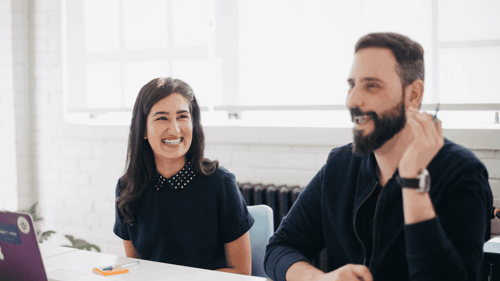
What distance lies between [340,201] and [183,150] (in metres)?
0.67

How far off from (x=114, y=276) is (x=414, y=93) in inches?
36.8

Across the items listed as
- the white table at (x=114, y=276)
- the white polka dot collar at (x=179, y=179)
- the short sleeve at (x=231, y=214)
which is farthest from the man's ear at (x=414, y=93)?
the white polka dot collar at (x=179, y=179)

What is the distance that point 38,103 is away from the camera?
3.39 meters

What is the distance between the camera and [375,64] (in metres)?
1.10

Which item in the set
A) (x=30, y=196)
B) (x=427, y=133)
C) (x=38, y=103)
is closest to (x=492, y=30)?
(x=427, y=133)

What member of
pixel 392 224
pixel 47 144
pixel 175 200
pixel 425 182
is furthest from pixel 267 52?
pixel 47 144

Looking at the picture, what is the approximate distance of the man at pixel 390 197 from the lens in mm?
962

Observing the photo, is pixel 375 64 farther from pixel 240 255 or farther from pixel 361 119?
pixel 240 255

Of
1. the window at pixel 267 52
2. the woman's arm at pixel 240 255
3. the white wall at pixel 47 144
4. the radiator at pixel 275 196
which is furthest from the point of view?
the white wall at pixel 47 144

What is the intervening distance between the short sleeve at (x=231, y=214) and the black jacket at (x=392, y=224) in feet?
0.99

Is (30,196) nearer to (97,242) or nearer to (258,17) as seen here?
(97,242)

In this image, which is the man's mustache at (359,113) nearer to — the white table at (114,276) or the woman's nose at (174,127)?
the white table at (114,276)

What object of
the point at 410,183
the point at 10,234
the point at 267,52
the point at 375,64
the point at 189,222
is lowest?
the point at 189,222

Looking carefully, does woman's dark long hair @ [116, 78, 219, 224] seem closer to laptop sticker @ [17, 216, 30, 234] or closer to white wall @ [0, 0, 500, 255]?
laptop sticker @ [17, 216, 30, 234]
